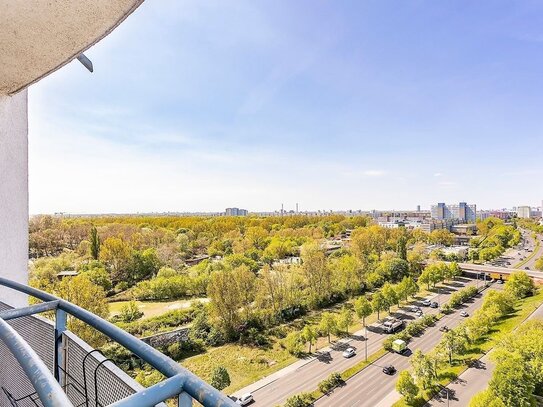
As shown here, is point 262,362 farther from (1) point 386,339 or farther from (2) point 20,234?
(2) point 20,234

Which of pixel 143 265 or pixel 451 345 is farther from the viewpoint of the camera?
pixel 143 265

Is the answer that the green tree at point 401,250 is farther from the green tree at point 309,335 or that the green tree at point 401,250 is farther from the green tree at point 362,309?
the green tree at point 309,335

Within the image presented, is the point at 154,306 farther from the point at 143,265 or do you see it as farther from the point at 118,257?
the point at 118,257

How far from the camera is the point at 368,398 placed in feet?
21.8

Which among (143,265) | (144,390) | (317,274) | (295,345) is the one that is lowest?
(295,345)

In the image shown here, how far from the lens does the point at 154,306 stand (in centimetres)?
1199

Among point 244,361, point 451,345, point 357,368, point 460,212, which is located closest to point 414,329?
point 451,345

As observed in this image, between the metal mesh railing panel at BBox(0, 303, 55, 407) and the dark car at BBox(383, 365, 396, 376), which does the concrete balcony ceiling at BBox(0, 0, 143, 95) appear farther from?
the dark car at BBox(383, 365, 396, 376)

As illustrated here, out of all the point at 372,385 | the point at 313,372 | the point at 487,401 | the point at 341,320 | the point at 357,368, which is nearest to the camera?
the point at 487,401

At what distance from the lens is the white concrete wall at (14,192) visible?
1.62 metres

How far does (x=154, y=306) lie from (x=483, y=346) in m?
11.0

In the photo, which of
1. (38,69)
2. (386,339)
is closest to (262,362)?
(386,339)

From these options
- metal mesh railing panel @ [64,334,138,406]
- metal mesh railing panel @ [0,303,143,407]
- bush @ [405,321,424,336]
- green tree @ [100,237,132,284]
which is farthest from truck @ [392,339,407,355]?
green tree @ [100,237,132,284]

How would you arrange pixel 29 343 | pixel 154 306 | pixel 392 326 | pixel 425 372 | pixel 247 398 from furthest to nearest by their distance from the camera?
pixel 154 306 < pixel 392 326 < pixel 425 372 < pixel 247 398 < pixel 29 343
